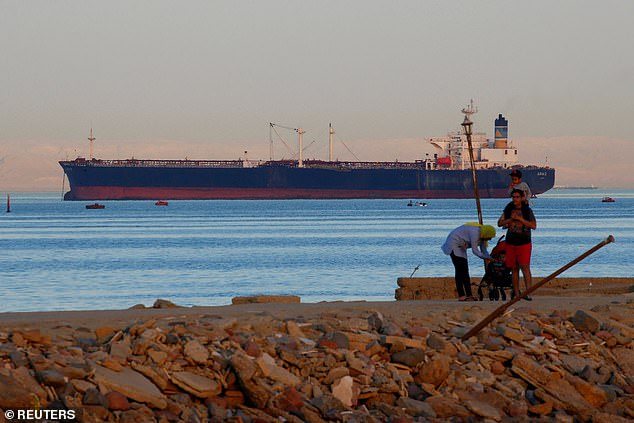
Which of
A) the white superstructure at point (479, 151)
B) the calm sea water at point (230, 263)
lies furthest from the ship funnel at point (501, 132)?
the calm sea water at point (230, 263)

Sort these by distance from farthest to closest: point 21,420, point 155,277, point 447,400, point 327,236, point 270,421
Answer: point 327,236 < point 155,277 < point 447,400 < point 270,421 < point 21,420

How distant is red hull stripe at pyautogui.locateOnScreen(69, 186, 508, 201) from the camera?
120m

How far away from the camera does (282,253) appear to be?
43.4 metres

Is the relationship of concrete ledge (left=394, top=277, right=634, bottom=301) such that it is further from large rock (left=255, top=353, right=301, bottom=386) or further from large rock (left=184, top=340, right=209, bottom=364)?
large rock (left=184, top=340, right=209, bottom=364)

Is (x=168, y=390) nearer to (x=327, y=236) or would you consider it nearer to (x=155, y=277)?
(x=155, y=277)

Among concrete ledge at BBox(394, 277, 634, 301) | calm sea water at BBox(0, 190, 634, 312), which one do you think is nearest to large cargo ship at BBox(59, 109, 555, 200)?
calm sea water at BBox(0, 190, 634, 312)

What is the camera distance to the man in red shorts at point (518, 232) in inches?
456

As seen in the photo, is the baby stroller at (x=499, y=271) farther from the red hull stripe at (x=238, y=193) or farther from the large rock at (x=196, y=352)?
the red hull stripe at (x=238, y=193)

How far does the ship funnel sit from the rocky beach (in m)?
126

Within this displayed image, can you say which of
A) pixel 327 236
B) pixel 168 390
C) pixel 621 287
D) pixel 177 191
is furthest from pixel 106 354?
pixel 177 191

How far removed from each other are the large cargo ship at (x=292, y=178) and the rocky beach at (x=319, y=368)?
105 m

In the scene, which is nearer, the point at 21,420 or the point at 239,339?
the point at 21,420

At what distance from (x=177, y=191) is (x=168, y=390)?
113929 mm

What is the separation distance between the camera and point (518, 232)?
11680 millimetres
